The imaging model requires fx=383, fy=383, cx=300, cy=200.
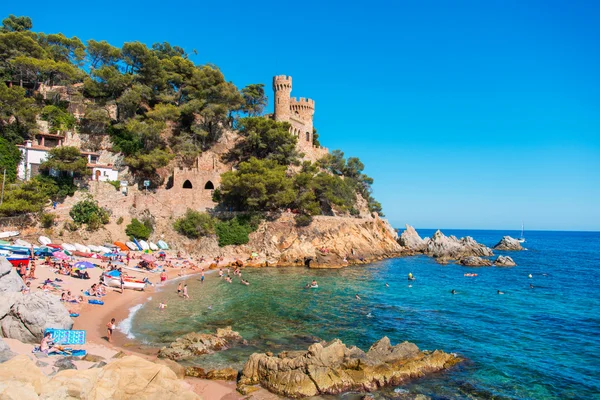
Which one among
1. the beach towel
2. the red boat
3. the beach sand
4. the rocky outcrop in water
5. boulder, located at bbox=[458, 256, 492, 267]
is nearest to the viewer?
the beach sand

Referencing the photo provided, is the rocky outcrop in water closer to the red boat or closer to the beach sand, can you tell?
the beach sand

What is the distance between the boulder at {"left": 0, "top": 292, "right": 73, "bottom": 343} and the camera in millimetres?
12078

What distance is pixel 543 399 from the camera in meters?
10.8

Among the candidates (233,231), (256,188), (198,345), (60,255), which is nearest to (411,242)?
(256,188)

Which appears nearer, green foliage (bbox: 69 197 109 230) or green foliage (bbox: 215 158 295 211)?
green foliage (bbox: 69 197 109 230)

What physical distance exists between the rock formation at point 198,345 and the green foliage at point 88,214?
20979mm

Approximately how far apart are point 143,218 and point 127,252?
533cm

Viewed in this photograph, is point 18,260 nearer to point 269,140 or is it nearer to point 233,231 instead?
point 233,231

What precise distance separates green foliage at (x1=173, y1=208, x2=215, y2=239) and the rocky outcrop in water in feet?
78.2

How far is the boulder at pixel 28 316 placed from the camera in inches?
476

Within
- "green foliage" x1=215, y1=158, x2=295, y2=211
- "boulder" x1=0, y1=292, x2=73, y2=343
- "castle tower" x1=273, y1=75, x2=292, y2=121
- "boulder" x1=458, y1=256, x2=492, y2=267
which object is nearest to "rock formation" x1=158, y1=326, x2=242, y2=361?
"boulder" x1=0, y1=292, x2=73, y2=343

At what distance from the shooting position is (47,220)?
92.8 feet

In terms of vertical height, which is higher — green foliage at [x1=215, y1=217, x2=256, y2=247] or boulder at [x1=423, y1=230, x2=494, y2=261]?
green foliage at [x1=215, y1=217, x2=256, y2=247]

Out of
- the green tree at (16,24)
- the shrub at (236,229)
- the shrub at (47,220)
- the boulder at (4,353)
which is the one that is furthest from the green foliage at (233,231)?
the green tree at (16,24)
